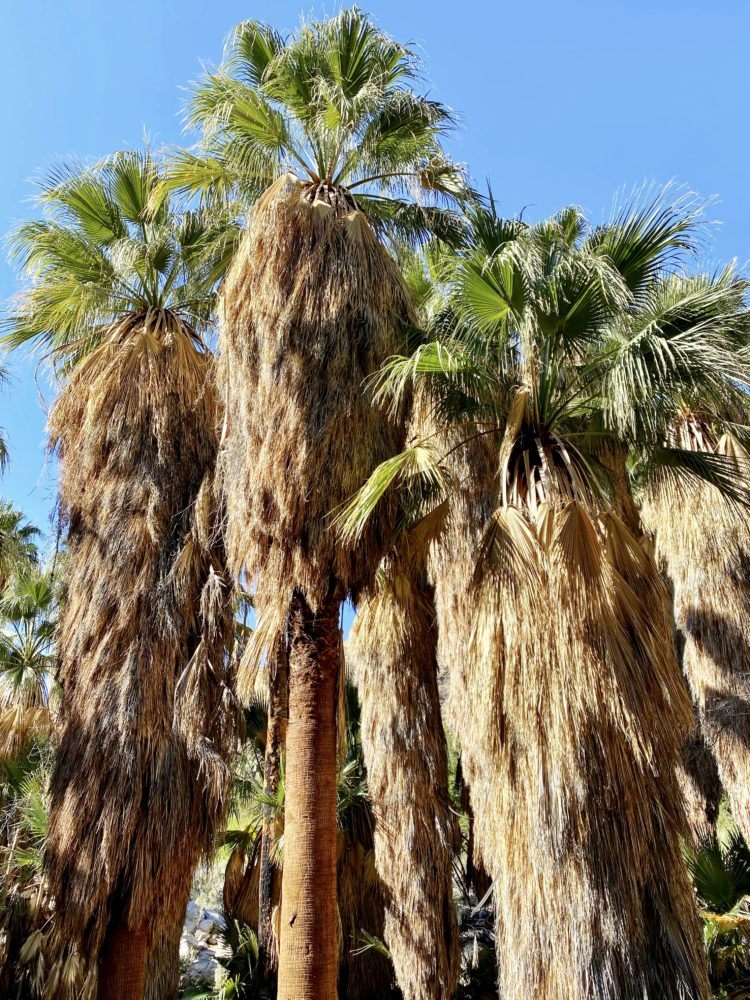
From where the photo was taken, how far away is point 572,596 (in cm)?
598

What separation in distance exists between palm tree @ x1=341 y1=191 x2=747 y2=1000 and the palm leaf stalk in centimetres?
55

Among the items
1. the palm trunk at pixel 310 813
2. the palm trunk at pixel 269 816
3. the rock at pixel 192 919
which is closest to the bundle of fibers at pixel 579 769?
the palm trunk at pixel 310 813

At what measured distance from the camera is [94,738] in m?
7.61

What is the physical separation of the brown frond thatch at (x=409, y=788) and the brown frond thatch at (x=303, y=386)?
8.29 ft

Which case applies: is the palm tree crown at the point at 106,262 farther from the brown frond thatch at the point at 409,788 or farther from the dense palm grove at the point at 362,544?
the brown frond thatch at the point at 409,788

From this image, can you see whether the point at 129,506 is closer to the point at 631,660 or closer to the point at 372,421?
the point at 372,421

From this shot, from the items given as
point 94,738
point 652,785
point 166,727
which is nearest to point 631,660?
point 652,785

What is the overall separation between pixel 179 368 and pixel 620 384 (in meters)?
5.02

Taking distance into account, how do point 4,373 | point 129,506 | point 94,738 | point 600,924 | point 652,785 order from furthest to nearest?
1. point 4,373
2. point 129,506
3. point 94,738
4. point 652,785
5. point 600,924

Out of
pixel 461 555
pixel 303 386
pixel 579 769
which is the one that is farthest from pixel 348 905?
pixel 303 386

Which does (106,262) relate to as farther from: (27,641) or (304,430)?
(27,641)

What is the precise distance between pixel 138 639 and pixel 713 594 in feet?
25.7

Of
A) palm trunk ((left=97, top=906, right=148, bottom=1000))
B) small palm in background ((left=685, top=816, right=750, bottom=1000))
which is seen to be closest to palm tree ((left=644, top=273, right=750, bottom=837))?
small palm in background ((left=685, top=816, right=750, bottom=1000))

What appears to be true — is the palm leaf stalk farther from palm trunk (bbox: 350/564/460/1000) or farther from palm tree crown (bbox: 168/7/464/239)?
palm trunk (bbox: 350/564/460/1000)
